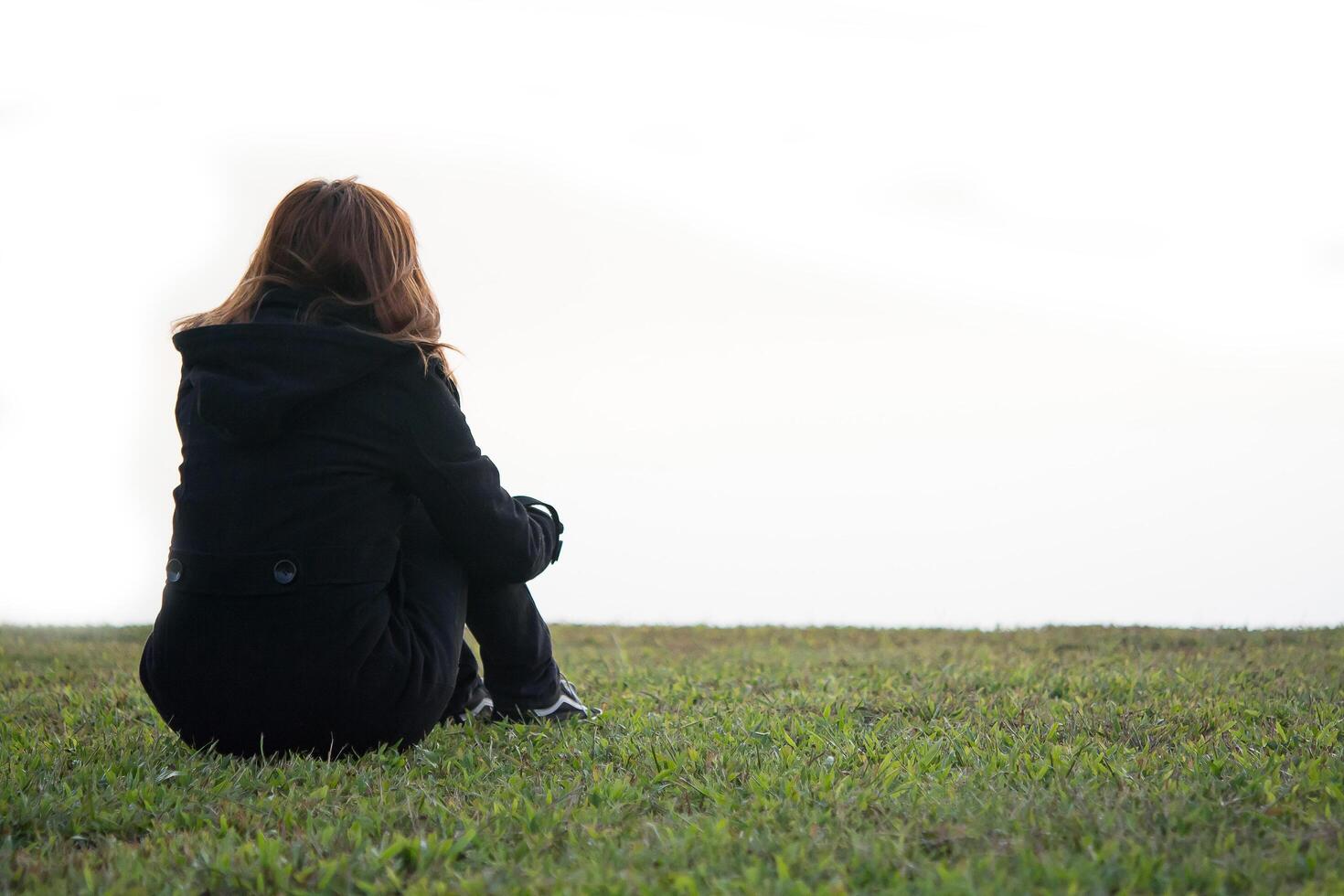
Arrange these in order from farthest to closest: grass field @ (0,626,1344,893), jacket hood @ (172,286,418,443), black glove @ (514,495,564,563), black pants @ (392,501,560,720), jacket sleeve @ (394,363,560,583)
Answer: black glove @ (514,495,564,563) → black pants @ (392,501,560,720) → jacket sleeve @ (394,363,560,583) → jacket hood @ (172,286,418,443) → grass field @ (0,626,1344,893)

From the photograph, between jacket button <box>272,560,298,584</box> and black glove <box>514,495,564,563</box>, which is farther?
black glove <box>514,495,564,563</box>

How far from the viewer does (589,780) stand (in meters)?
3.14

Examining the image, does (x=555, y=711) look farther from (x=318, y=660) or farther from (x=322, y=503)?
(x=322, y=503)

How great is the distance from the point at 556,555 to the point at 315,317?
1.06m

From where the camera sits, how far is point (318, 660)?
10.2 ft

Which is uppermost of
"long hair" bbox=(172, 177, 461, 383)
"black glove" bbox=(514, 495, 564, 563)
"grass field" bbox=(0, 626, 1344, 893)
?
"long hair" bbox=(172, 177, 461, 383)

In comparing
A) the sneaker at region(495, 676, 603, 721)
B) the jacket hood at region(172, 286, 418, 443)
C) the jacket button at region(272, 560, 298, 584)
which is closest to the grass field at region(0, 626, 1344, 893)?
the sneaker at region(495, 676, 603, 721)

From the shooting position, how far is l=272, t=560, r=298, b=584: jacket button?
9.96ft

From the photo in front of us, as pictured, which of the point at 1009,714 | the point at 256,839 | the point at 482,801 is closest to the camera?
the point at 256,839

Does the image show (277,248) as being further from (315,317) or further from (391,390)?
(391,390)

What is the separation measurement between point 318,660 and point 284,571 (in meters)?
0.26

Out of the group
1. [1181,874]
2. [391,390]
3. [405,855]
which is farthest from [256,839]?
[1181,874]

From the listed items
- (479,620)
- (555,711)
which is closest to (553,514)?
(479,620)

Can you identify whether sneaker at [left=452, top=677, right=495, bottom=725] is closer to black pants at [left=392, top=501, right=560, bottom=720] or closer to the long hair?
black pants at [left=392, top=501, right=560, bottom=720]
